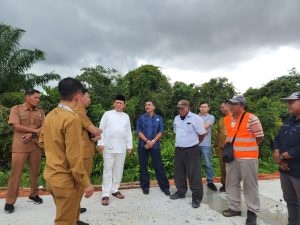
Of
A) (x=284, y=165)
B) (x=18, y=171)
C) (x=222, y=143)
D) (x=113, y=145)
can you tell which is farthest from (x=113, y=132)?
(x=284, y=165)

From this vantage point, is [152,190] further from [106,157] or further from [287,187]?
[287,187]

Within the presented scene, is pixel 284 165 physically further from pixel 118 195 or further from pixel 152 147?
pixel 118 195

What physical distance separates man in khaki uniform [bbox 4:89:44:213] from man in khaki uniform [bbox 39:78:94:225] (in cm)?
235

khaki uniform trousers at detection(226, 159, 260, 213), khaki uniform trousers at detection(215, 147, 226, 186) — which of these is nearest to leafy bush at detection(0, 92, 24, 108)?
khaki uniform trousers at detection(215, 147, 226, 186)

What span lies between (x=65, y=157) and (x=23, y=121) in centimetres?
258

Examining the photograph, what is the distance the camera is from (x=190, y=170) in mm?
5363

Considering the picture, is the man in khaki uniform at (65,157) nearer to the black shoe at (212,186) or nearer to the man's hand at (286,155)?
the man's hand at (286,155)

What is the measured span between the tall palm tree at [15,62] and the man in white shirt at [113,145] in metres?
11.7

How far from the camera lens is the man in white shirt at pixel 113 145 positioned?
5.43 metres

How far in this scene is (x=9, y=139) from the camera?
9.55 metres

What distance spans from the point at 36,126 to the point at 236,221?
139 inches

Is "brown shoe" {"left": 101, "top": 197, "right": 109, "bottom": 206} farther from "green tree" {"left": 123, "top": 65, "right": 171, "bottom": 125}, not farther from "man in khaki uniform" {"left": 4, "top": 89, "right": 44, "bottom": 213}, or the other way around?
"green tree" {"left": 123, "top": 65, "right": 171, "bottom": 125}

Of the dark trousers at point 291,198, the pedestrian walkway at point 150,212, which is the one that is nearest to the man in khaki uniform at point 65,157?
the pedestrian walkway at point 150,212

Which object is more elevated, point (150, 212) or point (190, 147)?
point (190, 147)
